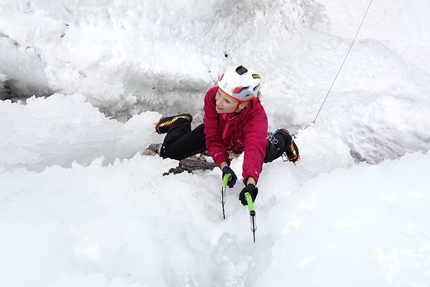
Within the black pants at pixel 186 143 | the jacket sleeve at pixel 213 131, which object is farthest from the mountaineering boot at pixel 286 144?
the jacket sleeve at pixel 213 131

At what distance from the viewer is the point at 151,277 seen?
1836 mm

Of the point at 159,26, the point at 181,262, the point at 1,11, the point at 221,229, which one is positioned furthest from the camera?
the point at 159,26

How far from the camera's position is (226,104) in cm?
254

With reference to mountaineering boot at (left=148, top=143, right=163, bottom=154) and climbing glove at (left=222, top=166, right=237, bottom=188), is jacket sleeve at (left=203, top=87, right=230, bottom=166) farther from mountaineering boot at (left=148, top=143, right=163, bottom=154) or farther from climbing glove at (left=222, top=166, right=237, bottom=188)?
mountaineering boot at (left=148, top=143, right=163, bottom=154)

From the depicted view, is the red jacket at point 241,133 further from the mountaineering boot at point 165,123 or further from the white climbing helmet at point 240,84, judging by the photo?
the mountaineering boot at point 165,123

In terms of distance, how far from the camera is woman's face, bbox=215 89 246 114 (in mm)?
2527

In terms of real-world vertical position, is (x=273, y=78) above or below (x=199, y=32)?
below

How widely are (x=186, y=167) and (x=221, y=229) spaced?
5.71 ft

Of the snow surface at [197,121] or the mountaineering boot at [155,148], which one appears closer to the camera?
the snow surface at [197,121]

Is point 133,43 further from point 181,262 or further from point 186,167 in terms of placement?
point 181,262

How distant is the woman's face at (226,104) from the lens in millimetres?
2527

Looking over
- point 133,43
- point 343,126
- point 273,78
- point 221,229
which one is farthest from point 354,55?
point 221,229

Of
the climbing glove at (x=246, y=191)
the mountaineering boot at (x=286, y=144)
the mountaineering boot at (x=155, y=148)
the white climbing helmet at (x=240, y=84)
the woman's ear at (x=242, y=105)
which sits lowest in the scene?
the mountaineering boot at (x=155, y=148)

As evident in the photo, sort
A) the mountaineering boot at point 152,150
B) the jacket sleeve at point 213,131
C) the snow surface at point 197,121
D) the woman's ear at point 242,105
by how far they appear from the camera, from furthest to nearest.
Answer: the mountaineering boot at point 152,150 → the jacket sleeve at point 213,131 → the woman's ear at point 242,105 → the snow surface at point 197,121
